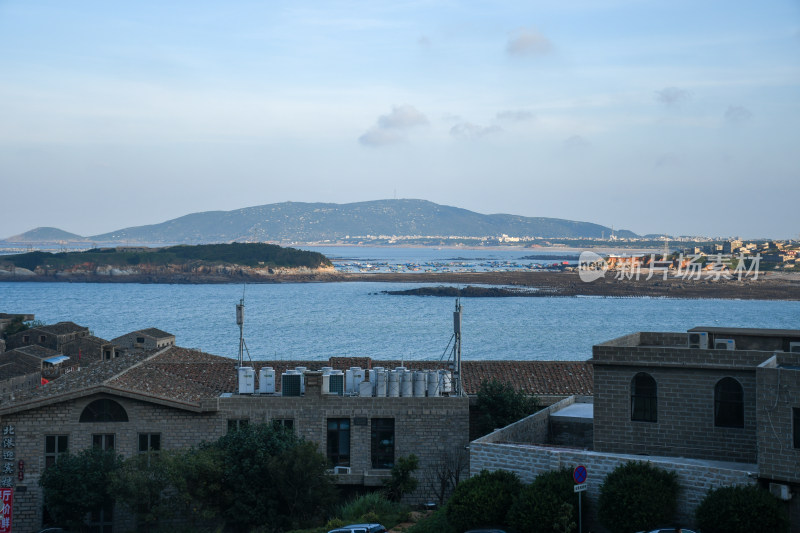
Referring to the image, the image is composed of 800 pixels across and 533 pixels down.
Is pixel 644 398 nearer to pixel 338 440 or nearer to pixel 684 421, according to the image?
pixel 684 421

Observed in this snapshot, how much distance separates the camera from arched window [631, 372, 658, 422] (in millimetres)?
14508

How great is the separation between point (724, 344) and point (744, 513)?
4920 mm

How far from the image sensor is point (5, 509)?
16.7m

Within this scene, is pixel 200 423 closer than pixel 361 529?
No

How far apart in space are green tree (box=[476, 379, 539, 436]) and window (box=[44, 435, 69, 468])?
9.55 metres

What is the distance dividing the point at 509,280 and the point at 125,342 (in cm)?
12359

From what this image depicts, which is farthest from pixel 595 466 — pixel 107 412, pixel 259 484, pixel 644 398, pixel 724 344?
pixel 107 412

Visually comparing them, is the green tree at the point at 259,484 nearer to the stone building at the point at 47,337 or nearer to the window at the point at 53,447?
the window at the point at 53,447

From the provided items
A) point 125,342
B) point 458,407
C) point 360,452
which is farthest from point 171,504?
point 125,342

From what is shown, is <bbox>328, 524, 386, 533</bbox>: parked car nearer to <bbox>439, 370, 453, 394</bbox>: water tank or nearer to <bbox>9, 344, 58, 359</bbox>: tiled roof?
<bbox>439, 370, 453, 394</bbox>: water tank

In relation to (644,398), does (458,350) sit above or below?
above

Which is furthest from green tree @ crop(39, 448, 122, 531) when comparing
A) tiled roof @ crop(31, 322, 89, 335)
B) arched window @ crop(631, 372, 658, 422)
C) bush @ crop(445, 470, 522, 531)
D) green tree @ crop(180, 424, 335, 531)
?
tiled roof @ crop(31, 322, 89, 335)

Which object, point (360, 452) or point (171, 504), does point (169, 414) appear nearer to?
point (171, 504)

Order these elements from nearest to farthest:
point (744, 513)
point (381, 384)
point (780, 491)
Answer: point (744, 513) → point (780, 491) → point (381, 384)
